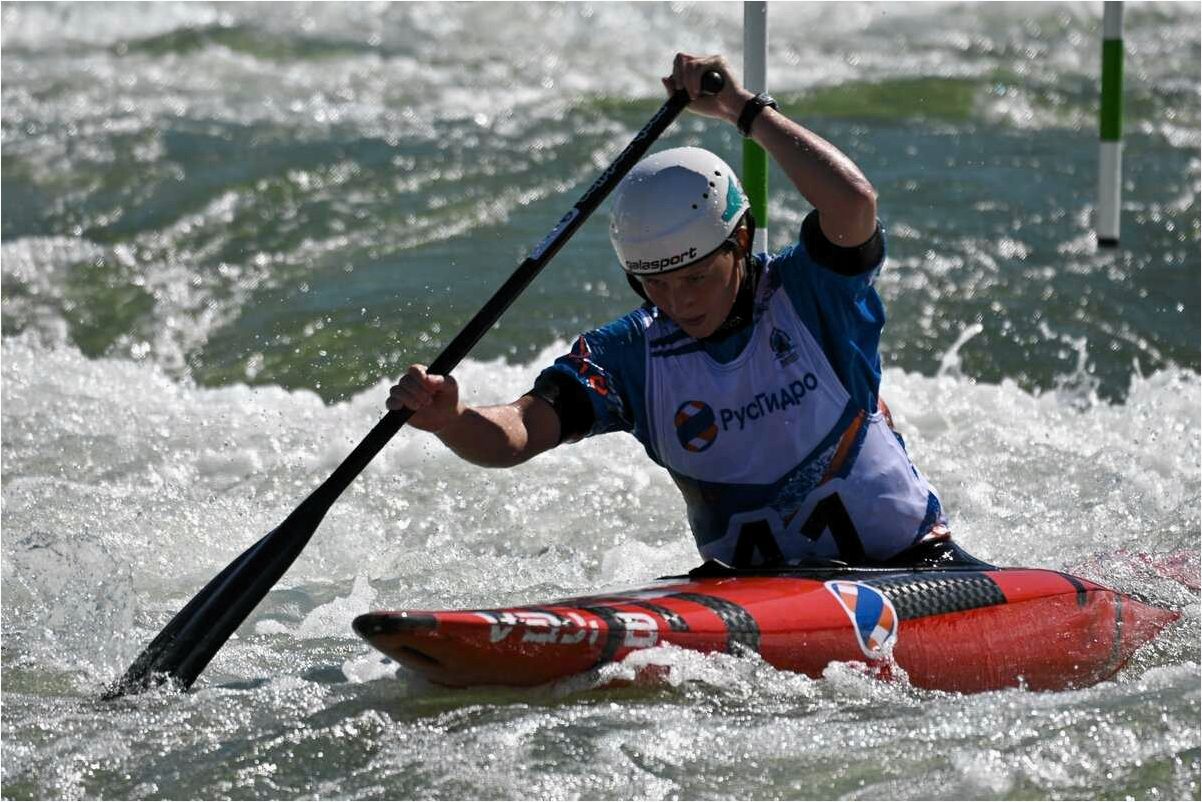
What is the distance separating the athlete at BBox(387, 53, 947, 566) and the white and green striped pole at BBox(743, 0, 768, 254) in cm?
126

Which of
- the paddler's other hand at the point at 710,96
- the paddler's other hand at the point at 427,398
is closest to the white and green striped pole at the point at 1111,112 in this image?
the paddler's other hand at the point at 710,96

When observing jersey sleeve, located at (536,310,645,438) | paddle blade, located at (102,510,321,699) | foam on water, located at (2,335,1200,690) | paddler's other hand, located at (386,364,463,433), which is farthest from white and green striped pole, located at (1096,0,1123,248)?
paddle blade, located at (102,510,321,699)

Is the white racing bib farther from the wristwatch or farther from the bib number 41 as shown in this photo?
the wristwatch

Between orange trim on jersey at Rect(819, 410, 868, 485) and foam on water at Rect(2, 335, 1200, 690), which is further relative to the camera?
foam on water at Rect(2, 335, 1200, 690)

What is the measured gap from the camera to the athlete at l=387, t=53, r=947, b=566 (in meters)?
3.73

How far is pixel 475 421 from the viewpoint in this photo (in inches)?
145

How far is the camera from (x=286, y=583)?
16.8 feet

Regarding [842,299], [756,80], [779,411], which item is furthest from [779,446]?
[756,80]

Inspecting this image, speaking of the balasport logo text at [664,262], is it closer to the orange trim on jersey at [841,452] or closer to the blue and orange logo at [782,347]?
the blue and orange logo at [782,347]

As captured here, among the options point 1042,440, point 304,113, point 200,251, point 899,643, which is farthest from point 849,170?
point 304,113

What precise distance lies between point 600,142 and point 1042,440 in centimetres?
486

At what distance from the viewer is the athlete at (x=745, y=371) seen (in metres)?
3.73

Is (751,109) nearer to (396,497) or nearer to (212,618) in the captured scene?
(212,618)

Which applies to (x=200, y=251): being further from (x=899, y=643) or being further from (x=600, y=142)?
(x=899, y=643)
